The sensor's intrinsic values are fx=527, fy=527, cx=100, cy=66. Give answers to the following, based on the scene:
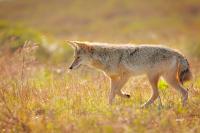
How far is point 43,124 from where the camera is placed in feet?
28.4

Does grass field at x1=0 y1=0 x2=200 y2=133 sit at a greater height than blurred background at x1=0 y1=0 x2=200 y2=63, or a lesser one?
lesser

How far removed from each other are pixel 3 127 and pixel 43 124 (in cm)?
88

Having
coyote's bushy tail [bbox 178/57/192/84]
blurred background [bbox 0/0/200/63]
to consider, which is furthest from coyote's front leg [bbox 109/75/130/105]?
blurred background [bbox 0/0/200/63]

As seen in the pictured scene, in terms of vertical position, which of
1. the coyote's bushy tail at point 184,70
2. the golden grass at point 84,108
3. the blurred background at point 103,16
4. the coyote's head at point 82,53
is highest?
the blurred background at point 103,16

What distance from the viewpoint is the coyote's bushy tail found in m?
11.1

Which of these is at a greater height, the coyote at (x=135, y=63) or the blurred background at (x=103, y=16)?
the blurred background at (x=103, y=16)

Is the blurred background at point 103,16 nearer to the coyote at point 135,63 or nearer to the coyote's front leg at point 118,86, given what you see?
the coyote at point 135,63

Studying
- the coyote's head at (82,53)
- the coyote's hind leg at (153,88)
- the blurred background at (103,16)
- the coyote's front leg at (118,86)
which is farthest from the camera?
the blurred background at (103,16)

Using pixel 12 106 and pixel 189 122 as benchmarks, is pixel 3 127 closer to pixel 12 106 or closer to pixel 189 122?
pixel 12 106

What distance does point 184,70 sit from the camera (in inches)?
438

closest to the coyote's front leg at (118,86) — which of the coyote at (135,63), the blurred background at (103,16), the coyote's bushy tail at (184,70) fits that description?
the coyote at (135,63)

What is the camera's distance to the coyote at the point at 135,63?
36.3 ft

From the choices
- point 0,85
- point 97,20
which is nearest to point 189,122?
point 0,85

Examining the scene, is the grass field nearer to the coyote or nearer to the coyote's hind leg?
the coyote's hind leg
